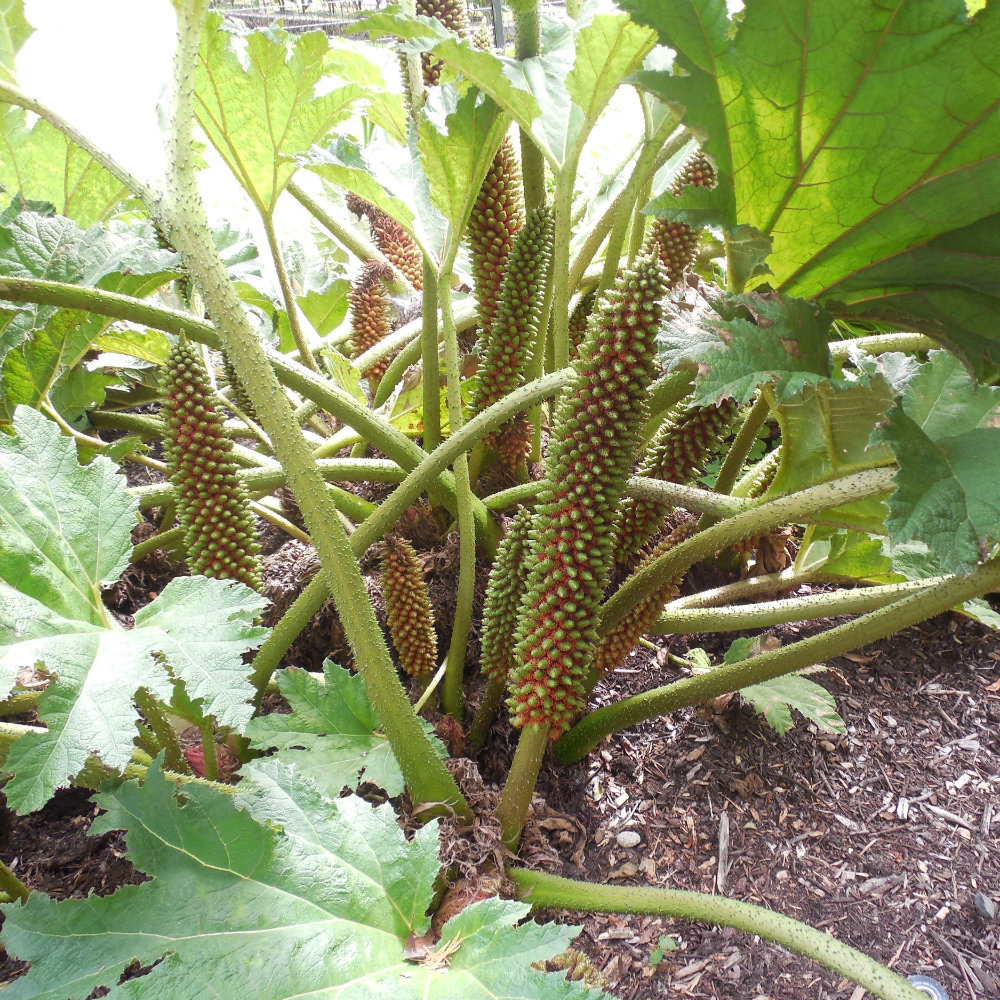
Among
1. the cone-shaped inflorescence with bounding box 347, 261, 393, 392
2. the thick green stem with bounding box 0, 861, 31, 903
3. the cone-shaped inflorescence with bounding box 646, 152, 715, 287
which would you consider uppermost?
the cone-shaped inflorescence with bounding box 646, 152, 715, 287

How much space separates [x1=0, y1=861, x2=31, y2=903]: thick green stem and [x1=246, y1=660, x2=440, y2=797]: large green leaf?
41 centimetres

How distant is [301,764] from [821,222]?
1122mm

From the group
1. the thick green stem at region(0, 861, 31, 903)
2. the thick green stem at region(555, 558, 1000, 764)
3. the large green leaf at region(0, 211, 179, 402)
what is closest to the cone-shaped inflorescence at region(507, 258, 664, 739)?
the thick green stem at region(555, 558, 1000, 764)

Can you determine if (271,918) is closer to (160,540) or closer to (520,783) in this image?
(520,783)

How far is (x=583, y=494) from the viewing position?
112cm

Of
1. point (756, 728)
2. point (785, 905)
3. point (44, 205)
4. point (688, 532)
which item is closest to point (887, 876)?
point (785, 905)

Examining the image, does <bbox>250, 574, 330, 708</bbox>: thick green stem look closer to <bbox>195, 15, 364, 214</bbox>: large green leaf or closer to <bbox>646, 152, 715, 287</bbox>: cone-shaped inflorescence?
<bbox>195, 15, 364, 214</bbox>: large green leaf

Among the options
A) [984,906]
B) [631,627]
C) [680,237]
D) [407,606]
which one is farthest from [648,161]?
[984,906]

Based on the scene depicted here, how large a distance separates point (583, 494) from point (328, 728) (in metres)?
0.57

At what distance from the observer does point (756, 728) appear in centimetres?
171

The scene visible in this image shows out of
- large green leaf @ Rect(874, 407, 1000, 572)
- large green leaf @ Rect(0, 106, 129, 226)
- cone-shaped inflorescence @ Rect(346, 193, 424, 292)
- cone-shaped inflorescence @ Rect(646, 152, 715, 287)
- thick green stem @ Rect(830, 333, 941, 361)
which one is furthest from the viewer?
cone-shaped inflorescence @ Rect(346, 193, 424, 292)

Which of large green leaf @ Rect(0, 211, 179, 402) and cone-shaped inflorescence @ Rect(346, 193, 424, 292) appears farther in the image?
cone-shaped inflorescence @ Rect(346, 193, 424, 292)

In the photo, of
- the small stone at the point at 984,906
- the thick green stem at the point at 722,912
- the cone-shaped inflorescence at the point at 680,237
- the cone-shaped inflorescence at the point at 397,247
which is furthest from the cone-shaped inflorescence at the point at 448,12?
the small stone at the point at 984,906

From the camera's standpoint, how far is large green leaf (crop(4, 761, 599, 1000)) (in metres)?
0.84
